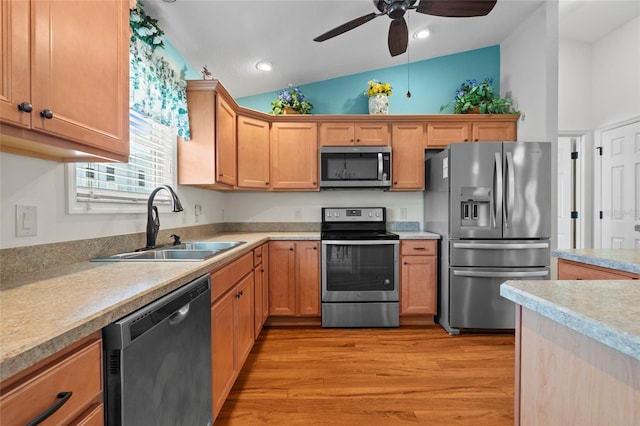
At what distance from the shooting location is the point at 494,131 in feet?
10.8

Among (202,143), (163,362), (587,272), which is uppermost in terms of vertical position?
(202,143)

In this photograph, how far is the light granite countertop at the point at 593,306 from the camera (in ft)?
1.84

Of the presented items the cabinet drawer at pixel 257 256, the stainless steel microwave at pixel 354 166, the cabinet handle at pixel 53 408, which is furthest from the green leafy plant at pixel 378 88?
the cabinet handle at pixel 53 408

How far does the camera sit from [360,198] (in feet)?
11.8

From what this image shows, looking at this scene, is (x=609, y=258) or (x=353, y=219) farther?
(x=353, y=219)

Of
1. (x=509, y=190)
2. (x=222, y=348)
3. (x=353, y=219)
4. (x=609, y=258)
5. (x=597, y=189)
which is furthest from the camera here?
(x=597, y=189)

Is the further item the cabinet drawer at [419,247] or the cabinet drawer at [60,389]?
the cabinet drawer at [419,247]

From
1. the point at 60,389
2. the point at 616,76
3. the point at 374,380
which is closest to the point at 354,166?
the point at 374,380

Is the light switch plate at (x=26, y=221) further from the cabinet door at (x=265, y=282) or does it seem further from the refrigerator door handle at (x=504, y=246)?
the refrigerator door handle at (x=504, y=246)

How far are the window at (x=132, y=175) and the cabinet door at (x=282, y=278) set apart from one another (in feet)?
3.63

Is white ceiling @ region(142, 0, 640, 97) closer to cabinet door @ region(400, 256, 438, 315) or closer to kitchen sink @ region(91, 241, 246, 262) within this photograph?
kitchen sink @ region(91, 241, 246, 262)

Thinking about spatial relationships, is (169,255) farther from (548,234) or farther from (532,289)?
(548,234)

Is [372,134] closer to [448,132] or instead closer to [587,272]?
[448,132]

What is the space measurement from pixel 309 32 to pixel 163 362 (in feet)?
8.52
